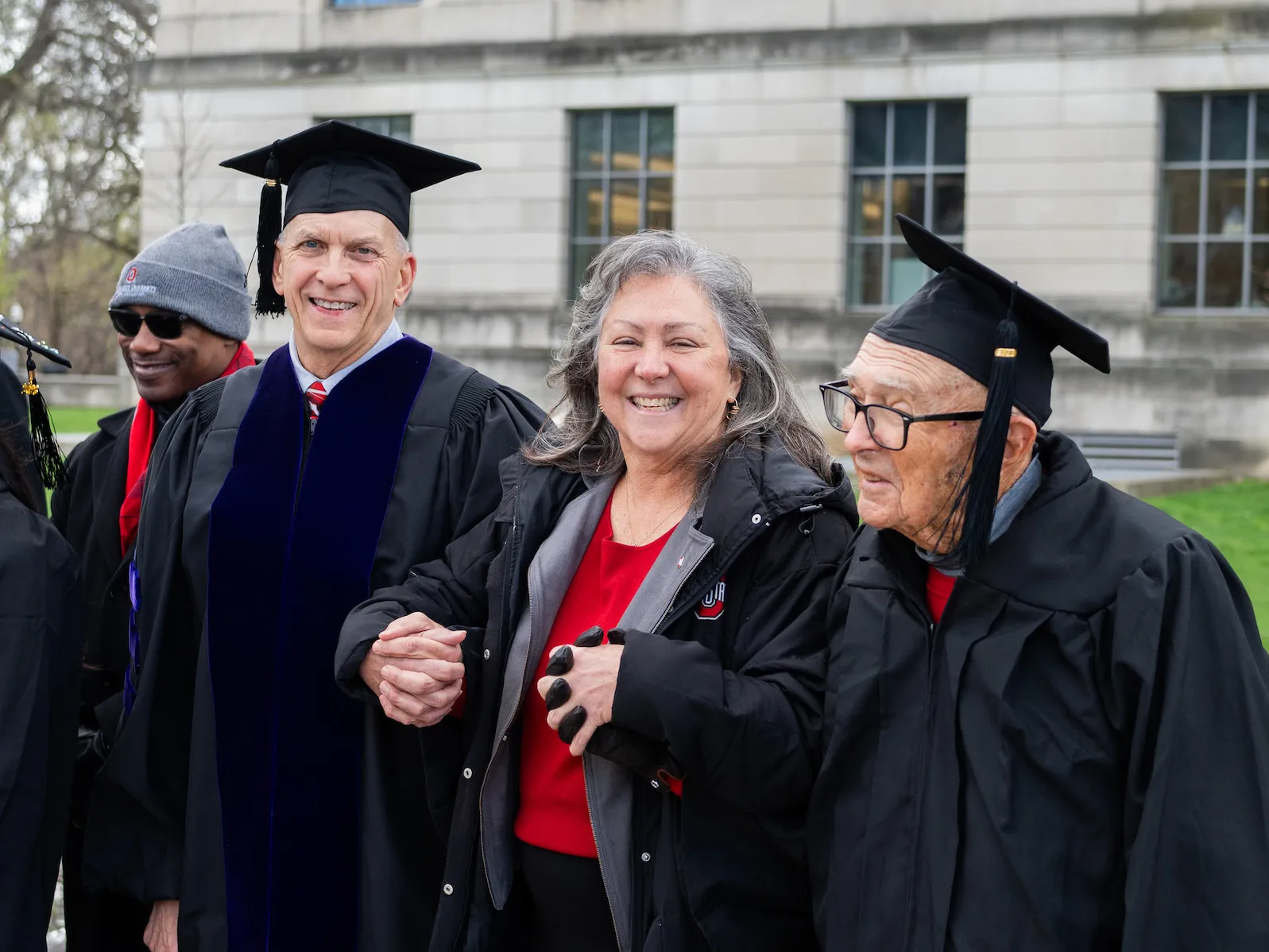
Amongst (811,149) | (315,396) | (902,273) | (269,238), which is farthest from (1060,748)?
(811,149)

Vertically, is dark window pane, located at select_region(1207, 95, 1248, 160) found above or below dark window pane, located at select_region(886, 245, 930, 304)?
above

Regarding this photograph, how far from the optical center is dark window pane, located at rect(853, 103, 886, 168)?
57.1 feet

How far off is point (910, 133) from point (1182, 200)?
131 inches

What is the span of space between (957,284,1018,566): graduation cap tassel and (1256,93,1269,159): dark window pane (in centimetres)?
1548

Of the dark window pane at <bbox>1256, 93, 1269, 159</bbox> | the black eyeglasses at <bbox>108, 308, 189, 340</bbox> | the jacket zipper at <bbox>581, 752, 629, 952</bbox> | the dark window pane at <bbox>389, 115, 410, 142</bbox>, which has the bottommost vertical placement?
the jacket zipper at <bbox>581, 752, 629, 952</bbox>

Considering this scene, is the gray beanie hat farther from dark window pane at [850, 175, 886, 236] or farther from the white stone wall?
dark window pane at [850, 175, 886, 236]

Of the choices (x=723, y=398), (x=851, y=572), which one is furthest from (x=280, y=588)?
(x=851, y=572)

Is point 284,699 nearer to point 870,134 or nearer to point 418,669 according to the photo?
point 418,669

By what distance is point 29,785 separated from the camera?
3.02m

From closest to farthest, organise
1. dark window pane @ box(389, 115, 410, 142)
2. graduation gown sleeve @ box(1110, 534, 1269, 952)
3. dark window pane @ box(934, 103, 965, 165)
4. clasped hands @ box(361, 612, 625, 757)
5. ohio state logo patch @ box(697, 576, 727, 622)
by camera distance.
A: graduation gown sleeve @ box(1110, 534, 1269, 952) < clasped hands @ box(361, 612, 625, 757) < ohio state logo patch @ box(697, 576, 727, 622) < dark window pane @ box(934, 103, 965, 165) < dark window pane @ box(389, 115, 410, 142)

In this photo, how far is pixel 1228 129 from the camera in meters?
16.1

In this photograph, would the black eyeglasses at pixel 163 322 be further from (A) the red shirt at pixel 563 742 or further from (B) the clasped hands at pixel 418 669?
(A) the red shirt at pixel 563 742

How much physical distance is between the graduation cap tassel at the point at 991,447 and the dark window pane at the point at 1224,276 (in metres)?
15.3

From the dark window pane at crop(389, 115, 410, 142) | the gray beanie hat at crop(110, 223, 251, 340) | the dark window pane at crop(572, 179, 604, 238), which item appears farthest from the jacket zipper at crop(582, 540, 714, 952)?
the dark window pane at crop(389, 115, 410, 142)
